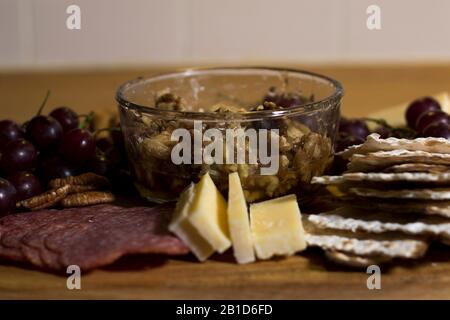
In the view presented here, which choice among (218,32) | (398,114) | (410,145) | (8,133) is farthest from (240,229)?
(218,32)

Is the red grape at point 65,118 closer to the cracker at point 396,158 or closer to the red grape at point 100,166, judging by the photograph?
the red grape at point 100,166

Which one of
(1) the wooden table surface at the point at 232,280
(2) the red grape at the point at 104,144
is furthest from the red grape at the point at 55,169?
(1) the wooden table surface at the point at 232,280

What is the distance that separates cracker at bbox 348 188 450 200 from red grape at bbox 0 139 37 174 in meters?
0.52

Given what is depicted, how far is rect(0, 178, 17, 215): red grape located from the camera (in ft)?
3.15

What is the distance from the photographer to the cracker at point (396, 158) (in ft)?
2.84

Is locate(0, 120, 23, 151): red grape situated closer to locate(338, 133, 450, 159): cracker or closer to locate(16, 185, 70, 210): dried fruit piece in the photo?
locate(16, 185, 70, 210): dried fruit piece

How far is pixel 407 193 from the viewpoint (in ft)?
2.72

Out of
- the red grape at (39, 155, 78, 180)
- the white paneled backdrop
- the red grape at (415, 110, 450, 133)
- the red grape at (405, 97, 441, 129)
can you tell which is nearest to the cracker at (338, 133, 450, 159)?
the red grape at (415, 110, 450, 133)

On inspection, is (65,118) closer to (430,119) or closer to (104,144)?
(104,144)

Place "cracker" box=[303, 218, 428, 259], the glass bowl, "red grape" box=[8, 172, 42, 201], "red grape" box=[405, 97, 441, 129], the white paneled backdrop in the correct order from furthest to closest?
1. the white paneled backdrop
2. "red grape" box=[405, 97, 441, 129]
3. "red grape" box=[8, 172, 42, 201]
4. the glass bowl
5. "cracker" box=[303, 218, 428, 259]
